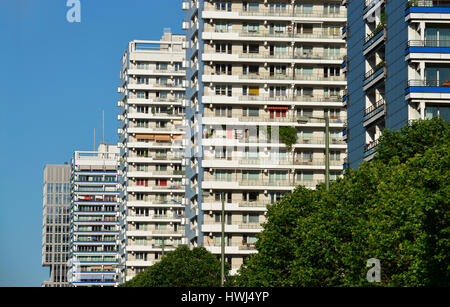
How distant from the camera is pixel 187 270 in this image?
95.5 metres

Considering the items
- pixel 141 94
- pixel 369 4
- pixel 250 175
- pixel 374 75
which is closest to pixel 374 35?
pixel 374 75

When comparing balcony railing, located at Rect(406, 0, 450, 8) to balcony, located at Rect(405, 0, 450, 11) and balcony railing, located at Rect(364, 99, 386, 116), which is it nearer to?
balcony, located at Rect(405, 0, 450, 11)

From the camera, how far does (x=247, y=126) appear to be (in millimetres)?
A: 115875

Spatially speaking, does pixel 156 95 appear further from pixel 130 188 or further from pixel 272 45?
pixel 272 45

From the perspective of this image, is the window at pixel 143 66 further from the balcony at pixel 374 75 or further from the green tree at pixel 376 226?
the green tree at pixel 376 226

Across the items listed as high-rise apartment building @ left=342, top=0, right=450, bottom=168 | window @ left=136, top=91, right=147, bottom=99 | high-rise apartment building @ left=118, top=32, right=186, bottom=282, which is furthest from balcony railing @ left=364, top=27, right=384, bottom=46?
window @ left=136, top=91, right=147, bottom=99

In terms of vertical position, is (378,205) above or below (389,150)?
below

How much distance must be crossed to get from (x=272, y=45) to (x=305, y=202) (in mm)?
58523

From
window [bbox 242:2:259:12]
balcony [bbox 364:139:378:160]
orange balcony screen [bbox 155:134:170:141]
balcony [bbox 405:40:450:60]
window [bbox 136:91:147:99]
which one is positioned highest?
window [bbox 136:91:147:99]

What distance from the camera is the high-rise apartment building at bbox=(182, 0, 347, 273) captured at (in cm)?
11538

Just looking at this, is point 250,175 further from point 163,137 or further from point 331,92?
point 163,137

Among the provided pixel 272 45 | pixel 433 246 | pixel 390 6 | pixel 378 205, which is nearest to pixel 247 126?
pixel 272 45

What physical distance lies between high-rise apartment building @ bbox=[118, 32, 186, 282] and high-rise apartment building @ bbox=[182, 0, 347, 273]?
155ft

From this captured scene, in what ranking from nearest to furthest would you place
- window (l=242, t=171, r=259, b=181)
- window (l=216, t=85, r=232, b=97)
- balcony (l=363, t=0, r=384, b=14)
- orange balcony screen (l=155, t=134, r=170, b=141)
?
balcony (l=363, t=0, r=384, b=14), window (l=242, t=171, r=259, b=181), window (l=216, t=85, r=232, b=97), orange balcony screen (l=155, t=134, r=170, b=141)
